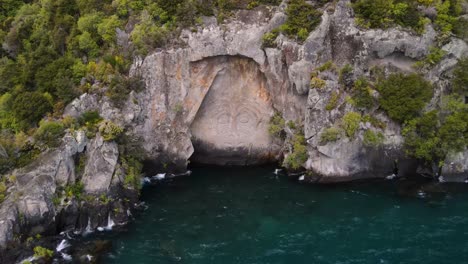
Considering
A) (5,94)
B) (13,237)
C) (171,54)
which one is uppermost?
(171,54)

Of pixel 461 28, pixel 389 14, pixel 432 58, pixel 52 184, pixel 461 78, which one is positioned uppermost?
pixel 389 14

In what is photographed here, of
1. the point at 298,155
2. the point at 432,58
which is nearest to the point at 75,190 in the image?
the point at 298,155

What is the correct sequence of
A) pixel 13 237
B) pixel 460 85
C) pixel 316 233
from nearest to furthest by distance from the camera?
pixel 13 237, pixel 316 233, pixel 460 85

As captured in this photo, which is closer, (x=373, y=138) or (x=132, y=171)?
(x=132, y=171)

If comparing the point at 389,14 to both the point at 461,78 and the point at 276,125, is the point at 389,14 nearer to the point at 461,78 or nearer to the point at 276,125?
the point at 461,78

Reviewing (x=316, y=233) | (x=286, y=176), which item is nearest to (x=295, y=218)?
(x=316, y=233)

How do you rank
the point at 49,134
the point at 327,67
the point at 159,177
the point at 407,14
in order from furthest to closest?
the point at 159,177, the point at 407,14, the point at 327,67, the point at 49,134

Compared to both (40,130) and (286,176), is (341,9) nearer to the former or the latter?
(286,176)

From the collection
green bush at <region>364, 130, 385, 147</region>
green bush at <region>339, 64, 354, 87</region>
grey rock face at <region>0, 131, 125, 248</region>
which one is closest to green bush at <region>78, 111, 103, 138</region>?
grey rock face at <region>0, 131, 125, 248</region>
